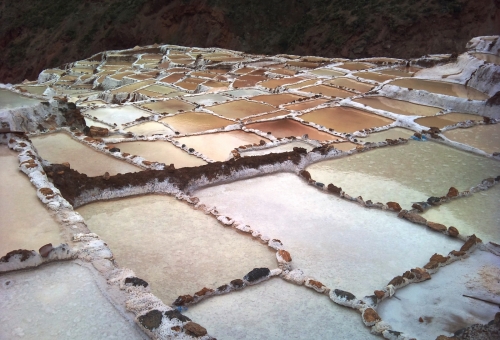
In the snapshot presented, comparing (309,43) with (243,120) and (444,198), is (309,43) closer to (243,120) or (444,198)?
(243,120)

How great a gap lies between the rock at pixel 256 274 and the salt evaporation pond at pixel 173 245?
0.11m

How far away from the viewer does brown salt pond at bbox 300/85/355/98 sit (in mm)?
12075

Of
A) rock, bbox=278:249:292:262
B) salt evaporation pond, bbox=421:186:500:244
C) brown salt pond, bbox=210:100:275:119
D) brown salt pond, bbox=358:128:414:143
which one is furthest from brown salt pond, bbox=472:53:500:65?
rock, bbox=278:249:292:262

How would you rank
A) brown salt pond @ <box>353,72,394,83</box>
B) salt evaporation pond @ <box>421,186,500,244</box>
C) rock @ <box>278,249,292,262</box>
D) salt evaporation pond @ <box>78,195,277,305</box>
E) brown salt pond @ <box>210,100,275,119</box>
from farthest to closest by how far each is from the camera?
brown salt pond @ <box>353,72,394,83</box> → brown salt pond @ <box>210,100,275,119</box> → salt evaporation pond @ <box>421,186,500,244</box> → rock @ <box>278,249,292,262</box> → salt evaporation pond @ <box>78,195,277,305</box>

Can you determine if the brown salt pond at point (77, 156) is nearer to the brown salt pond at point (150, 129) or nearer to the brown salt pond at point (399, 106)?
the brown salt pond at point (150, 129)

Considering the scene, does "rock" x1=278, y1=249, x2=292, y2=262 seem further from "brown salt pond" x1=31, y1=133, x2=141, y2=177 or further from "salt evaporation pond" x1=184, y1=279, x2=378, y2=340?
"brown salt pond" x1=31, y1=133, x2=141, y2=177

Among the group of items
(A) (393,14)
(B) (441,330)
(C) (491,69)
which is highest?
(A) (393,14)

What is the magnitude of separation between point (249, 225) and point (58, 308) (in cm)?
223

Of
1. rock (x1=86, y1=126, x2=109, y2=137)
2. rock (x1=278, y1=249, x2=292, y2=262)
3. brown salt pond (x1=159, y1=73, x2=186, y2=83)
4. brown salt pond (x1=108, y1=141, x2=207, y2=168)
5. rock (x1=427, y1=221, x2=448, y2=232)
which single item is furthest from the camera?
brown salt pond (x1=159, y1=73, x2=186, y2=83)

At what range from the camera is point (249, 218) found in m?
5.06

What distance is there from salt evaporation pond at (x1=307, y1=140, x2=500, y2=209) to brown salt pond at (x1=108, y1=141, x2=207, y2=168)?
6.36ft

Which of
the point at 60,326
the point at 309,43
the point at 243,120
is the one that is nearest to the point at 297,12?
the point at 309,43

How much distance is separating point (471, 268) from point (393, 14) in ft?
67.5

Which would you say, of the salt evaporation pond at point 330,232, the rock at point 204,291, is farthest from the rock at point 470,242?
the rock at point 204,291
